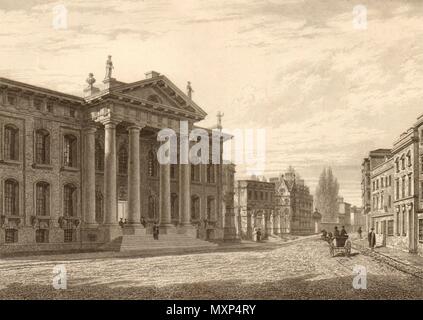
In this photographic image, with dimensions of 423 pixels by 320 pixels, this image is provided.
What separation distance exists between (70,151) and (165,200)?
24.1 ft

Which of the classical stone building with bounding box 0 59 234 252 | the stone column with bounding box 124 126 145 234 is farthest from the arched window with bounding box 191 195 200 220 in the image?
the stone column with bounding box 124 126 145 234

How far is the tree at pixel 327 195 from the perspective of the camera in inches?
897

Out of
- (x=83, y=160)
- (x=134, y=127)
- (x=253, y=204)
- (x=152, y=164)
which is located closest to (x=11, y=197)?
(x=83, y=160)

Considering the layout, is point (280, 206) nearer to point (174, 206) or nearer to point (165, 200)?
point (174, 206)

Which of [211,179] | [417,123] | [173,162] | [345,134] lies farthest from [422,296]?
[211,179]

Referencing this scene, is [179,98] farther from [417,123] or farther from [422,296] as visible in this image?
[422,296]

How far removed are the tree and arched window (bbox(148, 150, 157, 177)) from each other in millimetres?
13620

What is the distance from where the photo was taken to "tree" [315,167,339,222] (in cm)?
2278

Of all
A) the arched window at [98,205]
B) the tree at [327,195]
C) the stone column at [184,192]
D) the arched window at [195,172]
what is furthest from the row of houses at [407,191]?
the arched window at [98,205]

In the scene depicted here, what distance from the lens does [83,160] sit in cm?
3566

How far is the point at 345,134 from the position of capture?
2183 centimetres

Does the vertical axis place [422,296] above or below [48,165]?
below
